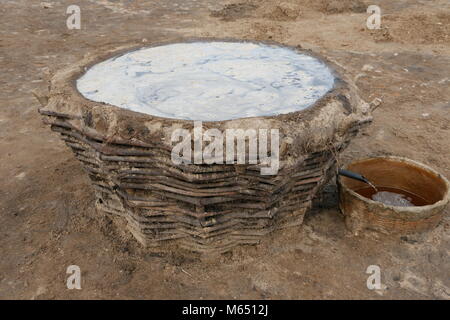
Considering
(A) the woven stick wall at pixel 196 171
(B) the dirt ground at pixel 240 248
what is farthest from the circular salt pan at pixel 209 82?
(B) the dirt ground at pixel 240 248

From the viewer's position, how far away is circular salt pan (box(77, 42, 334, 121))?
7.71ft

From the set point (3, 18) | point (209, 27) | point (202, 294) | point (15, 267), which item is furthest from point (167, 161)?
point (3, 18)

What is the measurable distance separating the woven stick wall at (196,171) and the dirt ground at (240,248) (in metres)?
0.22

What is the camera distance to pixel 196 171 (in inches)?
81.4

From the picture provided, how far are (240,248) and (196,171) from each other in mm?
875

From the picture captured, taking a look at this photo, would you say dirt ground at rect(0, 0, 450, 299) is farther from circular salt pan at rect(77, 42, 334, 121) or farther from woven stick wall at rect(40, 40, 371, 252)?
circular salt pan at rect(77, 42, 334, 121)

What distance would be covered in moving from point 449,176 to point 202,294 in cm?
259

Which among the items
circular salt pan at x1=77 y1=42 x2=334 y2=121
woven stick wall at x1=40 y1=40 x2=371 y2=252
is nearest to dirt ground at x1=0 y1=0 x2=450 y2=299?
woven stick wall at x1=40 y1=40 x2=371 y2=252

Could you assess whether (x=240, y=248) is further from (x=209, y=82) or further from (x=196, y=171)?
(x=209, y=82)

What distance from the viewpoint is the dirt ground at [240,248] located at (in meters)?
2.52

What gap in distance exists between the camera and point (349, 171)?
306 cm

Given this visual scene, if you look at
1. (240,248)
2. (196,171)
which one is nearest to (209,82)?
(196,171)

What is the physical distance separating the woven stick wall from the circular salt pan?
14cm

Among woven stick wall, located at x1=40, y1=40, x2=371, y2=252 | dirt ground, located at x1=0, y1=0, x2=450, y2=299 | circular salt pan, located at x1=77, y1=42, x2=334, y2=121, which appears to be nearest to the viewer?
woven stick wall, located at x1=40, y1=40, x2=371, y2=252
